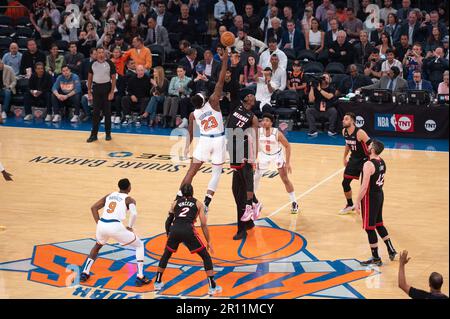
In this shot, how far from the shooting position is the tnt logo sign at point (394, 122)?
20812 mm

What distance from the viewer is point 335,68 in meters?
22.5

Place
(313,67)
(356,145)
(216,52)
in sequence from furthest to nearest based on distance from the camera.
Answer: (216,52)
(313,67)
(356,145)

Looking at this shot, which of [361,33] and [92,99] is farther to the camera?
[361,33]

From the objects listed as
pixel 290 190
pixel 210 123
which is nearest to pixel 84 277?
pixel 210 123

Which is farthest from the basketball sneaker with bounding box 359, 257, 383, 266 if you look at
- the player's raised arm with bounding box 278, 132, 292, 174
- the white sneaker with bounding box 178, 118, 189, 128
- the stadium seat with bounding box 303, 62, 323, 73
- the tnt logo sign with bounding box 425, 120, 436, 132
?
the stadium seat with bounding box 303, 62, 323, 73

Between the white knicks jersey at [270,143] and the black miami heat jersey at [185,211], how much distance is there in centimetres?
390

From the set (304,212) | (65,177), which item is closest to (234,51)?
(65,177)

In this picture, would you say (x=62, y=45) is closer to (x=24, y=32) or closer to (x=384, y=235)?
(x=24, y=32)

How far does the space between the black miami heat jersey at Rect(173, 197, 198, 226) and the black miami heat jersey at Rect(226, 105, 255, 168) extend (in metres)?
2.53

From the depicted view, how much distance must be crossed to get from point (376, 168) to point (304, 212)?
129 inches

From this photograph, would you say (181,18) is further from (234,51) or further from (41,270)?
(41,270)

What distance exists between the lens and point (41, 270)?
1218cm

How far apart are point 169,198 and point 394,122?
7326 millimetres

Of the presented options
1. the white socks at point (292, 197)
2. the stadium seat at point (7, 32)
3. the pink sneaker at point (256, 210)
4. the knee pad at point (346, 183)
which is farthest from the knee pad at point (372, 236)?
the stadium seat at point (7, 32)
